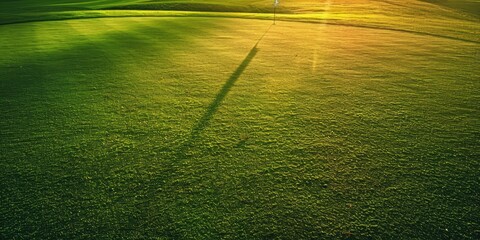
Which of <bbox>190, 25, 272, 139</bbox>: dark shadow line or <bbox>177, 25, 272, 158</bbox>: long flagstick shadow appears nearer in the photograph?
<bbox>177, 25, 272, 158</bbox>: long flagstick shadow

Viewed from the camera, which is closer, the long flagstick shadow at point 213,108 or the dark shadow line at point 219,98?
the long flagstick shadow at point 213,108

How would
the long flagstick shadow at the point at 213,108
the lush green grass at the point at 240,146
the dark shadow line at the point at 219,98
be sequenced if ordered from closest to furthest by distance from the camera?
the lush green grass at the point at 240,146 → the long flagstick shadow at the point at 213,108 → the dark shadow line at the point at 219,98

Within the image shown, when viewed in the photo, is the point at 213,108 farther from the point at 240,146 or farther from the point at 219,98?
the point at 240,146

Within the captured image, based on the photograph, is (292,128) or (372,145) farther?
(292,128)

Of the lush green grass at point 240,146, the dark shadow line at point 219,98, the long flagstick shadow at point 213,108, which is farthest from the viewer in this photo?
the dark shadow line at point 219,98

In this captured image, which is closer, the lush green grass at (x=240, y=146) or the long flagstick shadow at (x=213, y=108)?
the lush green grass at (x=240, y=146)

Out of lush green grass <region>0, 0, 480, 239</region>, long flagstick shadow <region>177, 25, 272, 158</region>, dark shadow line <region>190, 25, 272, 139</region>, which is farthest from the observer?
dark shadow line <region>190, 25, 272, 139</region>

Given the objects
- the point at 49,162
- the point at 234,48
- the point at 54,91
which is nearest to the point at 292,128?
the point at 49,162

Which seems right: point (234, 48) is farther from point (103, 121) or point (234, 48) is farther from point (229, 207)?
point (229, 207)
